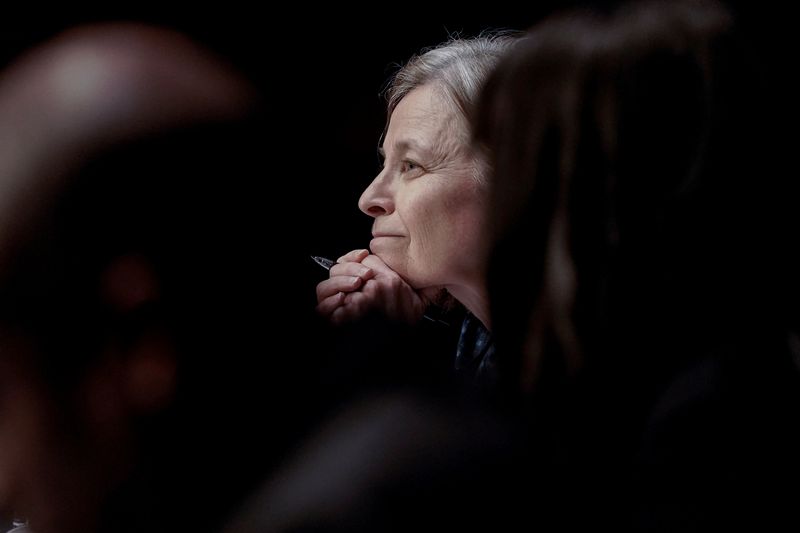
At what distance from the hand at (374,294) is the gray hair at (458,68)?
298 mm

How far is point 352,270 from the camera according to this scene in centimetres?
137


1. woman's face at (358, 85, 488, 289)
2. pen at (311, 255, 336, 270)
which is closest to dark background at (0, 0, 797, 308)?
pen at (311, 255, 336, 270)

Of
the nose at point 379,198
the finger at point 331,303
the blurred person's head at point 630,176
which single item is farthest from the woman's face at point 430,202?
the blurred person's head at point 630,176

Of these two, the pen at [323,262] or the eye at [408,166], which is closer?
the eye at [408,166]

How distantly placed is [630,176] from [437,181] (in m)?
0.57

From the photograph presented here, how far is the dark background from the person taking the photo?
0.92 meters

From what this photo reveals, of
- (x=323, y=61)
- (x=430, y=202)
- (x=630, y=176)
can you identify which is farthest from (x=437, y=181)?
(x=630, y=176)

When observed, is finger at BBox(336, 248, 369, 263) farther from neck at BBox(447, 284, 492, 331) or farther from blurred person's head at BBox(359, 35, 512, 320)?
neck at BBox(447, 284, 492, 331)

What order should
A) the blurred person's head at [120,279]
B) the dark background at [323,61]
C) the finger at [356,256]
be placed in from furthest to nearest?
the finger at [356,256] < the dark background at [323,61] < the blurred person's head at [120,279]

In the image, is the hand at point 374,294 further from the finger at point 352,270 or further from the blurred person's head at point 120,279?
the blurred person's head at point 120,279

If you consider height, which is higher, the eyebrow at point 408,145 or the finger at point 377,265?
the eyebrow at point 408,145

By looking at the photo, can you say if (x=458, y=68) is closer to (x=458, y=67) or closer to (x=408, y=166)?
(x=458, y=67)

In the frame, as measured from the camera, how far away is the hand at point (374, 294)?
1.30 m

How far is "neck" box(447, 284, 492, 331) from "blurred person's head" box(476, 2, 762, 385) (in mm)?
537
